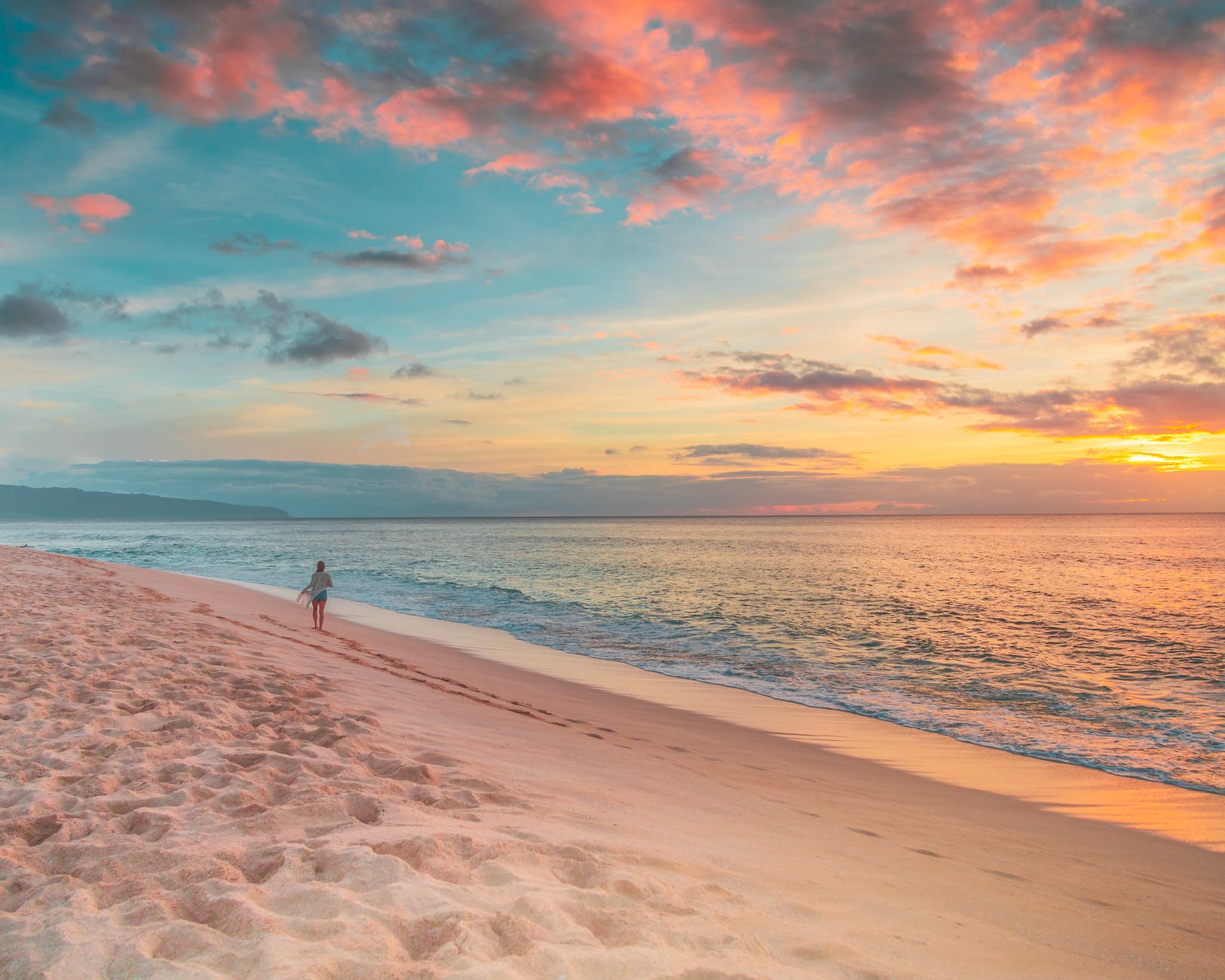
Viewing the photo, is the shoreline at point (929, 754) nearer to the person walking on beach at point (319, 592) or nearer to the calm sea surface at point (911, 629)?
the calm sea surface at point (911, 629)

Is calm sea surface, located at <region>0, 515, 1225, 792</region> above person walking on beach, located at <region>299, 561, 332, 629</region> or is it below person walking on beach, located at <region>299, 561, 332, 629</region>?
below

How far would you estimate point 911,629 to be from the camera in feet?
76.5

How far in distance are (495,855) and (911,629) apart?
2202 cm

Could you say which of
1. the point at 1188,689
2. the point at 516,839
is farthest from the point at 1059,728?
the point at 516,839

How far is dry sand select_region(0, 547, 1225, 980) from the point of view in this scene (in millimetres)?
3359

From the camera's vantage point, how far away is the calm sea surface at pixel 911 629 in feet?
40.5

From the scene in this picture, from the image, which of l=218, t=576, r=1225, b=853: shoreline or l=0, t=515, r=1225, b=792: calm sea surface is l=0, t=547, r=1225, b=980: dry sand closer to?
l=218, t=576, r=1225, b=853: shoreline

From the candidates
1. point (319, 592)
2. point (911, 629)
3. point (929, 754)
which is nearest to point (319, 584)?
point (319, 592)

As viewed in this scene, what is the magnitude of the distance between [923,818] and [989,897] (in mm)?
2113

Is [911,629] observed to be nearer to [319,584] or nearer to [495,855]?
[319,584]

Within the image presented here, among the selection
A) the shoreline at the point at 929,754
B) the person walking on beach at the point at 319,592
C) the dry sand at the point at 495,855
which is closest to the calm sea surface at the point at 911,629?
the shoreline at the point at 929,754

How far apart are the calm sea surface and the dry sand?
4.96 m

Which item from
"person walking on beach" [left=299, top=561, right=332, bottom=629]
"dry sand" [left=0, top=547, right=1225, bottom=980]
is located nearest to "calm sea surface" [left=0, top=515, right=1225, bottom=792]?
"dry sand" [left=0, top=547, right=1225, bottom=980]

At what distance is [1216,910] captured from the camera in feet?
17.9
